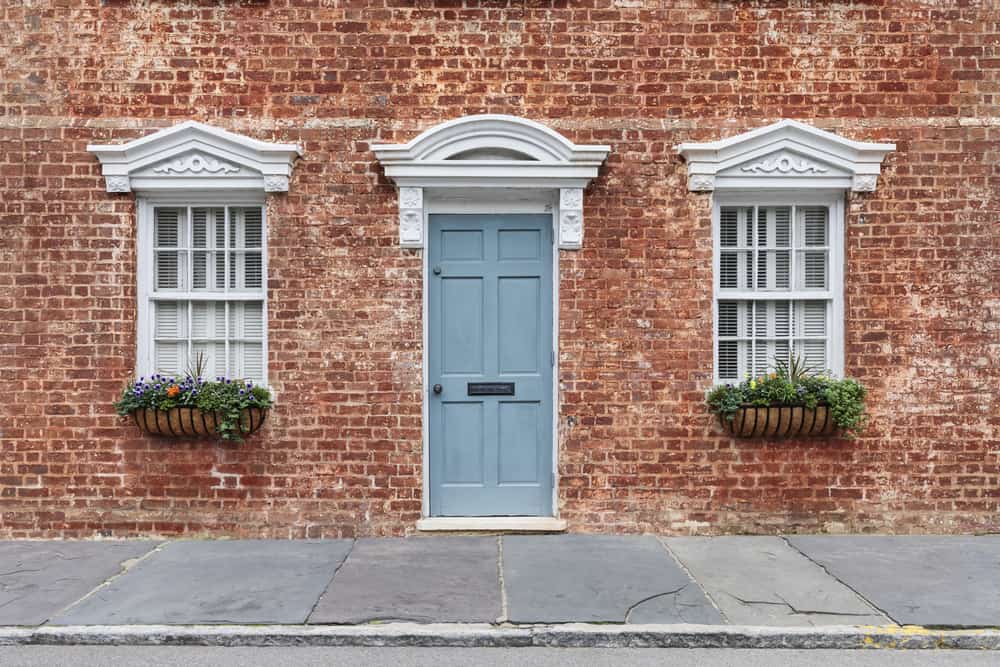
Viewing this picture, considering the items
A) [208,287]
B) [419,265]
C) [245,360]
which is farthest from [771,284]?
[208,287]

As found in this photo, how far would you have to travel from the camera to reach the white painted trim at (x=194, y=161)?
707 cm

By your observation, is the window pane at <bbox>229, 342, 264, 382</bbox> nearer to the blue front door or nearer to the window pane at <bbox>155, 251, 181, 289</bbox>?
the window pane at <bbox>155, 251, 181, 289</bbox>

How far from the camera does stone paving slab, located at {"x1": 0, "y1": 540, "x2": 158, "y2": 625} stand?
5.47 meters

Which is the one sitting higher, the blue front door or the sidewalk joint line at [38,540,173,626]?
the blue front door

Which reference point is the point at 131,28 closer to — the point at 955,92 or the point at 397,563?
the point at 397,563

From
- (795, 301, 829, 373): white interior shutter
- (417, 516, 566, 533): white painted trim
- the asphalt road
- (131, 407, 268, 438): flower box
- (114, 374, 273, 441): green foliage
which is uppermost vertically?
(795, 301, 829, 373): white interior shutter

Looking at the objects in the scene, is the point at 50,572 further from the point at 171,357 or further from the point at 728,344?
the point at 728,344

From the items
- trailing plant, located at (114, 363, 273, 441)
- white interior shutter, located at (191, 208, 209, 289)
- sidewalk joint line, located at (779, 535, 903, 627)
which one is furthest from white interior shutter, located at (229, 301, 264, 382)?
sidewalk joint line, located at (779, 535, 903, 627)

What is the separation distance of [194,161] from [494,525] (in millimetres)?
4005

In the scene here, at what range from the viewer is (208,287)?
7.40 metres

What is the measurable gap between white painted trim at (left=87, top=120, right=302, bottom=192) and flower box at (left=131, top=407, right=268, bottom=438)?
6.18ft

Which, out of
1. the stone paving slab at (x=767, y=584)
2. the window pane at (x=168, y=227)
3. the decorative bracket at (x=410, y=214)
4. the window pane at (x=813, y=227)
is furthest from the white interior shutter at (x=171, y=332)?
the window pane at (x=813, y=227)

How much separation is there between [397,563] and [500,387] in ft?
5.89

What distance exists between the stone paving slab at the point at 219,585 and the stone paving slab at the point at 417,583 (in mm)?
170
